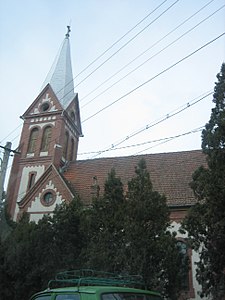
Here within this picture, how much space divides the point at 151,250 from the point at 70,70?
83.8ft

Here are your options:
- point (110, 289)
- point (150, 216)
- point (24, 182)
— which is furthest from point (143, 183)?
point (24, 182)

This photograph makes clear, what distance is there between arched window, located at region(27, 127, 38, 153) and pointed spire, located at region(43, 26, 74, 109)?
3173 mm

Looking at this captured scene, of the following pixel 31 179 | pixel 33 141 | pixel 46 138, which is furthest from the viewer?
pixel 33 141

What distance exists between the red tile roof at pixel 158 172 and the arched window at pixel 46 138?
250 cm

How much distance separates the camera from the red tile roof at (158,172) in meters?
20.7

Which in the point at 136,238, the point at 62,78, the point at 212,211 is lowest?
the point at 136,238

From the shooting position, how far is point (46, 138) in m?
29.2

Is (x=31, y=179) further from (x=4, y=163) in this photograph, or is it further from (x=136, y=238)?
(x=136, y=238)

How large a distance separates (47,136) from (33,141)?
129 centimetres

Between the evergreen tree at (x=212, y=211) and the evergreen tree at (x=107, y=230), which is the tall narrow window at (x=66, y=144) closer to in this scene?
the evergreen tree at (x=107, y=230)

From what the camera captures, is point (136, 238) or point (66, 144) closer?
point (136, 238)

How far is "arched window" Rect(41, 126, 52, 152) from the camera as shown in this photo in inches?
1121

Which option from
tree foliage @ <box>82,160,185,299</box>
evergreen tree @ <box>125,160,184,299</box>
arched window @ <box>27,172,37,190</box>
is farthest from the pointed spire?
evergreen tree @ <box>125,160,184,299</box>

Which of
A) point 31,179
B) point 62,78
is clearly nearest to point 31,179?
point 31,179
